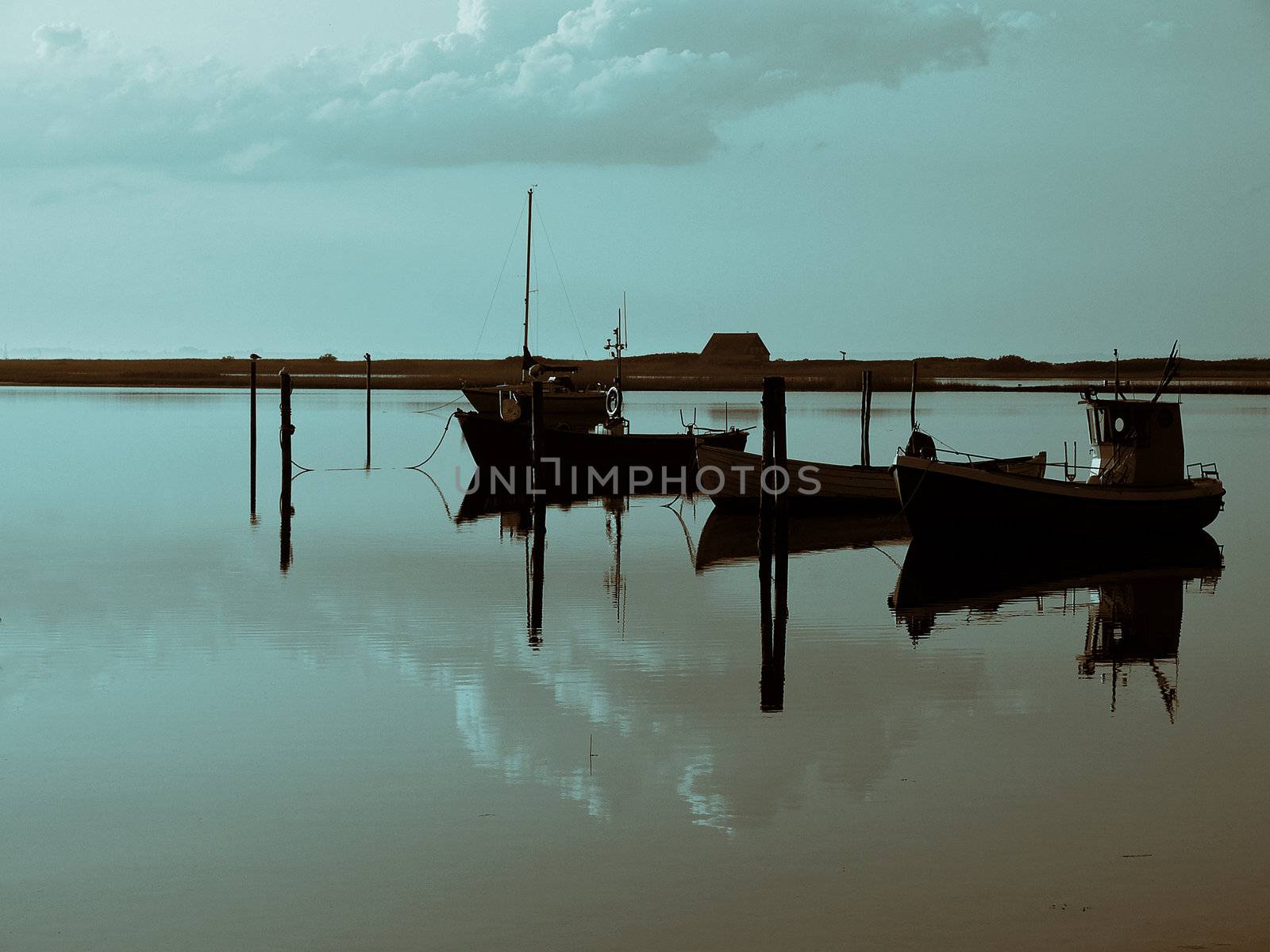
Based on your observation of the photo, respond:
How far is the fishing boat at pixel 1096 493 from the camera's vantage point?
2477 centimetres

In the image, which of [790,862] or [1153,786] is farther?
[1153,786]

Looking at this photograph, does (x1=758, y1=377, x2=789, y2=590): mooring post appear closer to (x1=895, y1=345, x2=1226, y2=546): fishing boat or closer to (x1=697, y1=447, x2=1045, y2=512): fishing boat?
(x1=697, y1=447, x2=1045, y2=512): fishing boat

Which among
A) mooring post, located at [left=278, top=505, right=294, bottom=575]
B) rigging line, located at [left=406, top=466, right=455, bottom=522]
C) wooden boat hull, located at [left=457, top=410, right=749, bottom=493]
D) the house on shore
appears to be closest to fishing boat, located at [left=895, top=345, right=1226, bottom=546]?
mooring post, located at [left=278, top=505, right=294, bottom=575]

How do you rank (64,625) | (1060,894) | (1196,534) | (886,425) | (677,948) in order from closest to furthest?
(677,948)
(1060,894)
(64,625)
(1196,534)
(886,425)

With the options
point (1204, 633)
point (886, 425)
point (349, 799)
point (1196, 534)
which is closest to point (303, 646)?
point (349, 799)

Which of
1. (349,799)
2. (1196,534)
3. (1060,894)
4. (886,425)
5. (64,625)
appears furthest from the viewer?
(886,425)

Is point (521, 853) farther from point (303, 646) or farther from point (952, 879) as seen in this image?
point (303, 646)

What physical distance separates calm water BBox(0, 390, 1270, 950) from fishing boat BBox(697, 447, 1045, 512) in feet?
17.9

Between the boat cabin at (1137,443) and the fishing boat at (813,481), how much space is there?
10.7 ft

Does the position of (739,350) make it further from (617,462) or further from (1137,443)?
(1137,443)

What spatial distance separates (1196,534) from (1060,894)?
70.5 ft

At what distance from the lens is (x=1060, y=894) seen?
8586 mm

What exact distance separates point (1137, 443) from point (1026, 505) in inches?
100

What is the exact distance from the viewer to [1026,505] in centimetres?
2481
